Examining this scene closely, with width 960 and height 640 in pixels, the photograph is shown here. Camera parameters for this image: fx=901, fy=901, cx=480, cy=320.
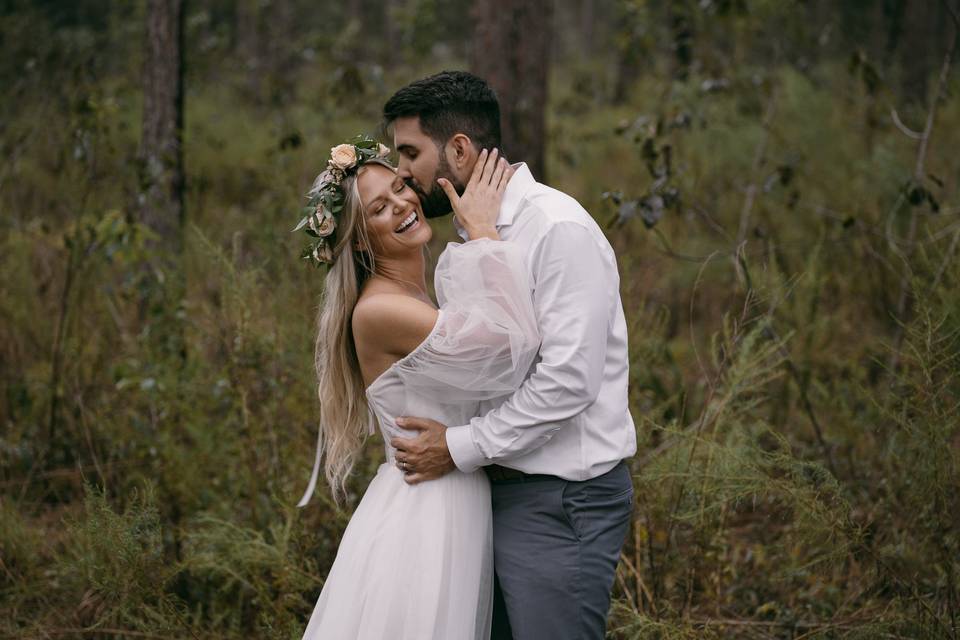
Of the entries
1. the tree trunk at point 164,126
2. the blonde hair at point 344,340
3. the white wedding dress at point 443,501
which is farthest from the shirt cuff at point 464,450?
the tree trunk at point 164,126

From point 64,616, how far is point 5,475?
153 centimetres

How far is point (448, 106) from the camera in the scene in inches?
105

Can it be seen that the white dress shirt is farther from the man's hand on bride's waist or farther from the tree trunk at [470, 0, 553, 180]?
the tree trunk at [470, 0, 553, 180]

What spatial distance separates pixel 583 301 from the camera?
2418mm

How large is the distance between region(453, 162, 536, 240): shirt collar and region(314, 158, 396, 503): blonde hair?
0.33m

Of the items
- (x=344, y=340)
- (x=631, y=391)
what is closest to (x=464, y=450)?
(x=344, y=340)

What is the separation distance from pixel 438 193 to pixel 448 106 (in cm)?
26

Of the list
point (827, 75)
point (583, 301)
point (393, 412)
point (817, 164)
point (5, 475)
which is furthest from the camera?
point (827, 75)

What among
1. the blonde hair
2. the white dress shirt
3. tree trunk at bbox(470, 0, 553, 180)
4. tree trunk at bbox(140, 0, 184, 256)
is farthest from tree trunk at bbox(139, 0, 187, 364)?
the white dress shirt

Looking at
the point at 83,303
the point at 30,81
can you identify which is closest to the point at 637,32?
the point at 30,81

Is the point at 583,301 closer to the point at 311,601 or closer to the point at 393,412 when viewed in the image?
the point at 393,412

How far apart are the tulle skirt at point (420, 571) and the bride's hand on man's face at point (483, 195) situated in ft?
2.43

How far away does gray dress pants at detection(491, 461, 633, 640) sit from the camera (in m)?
2.52

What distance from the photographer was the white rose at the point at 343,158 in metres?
2.76
